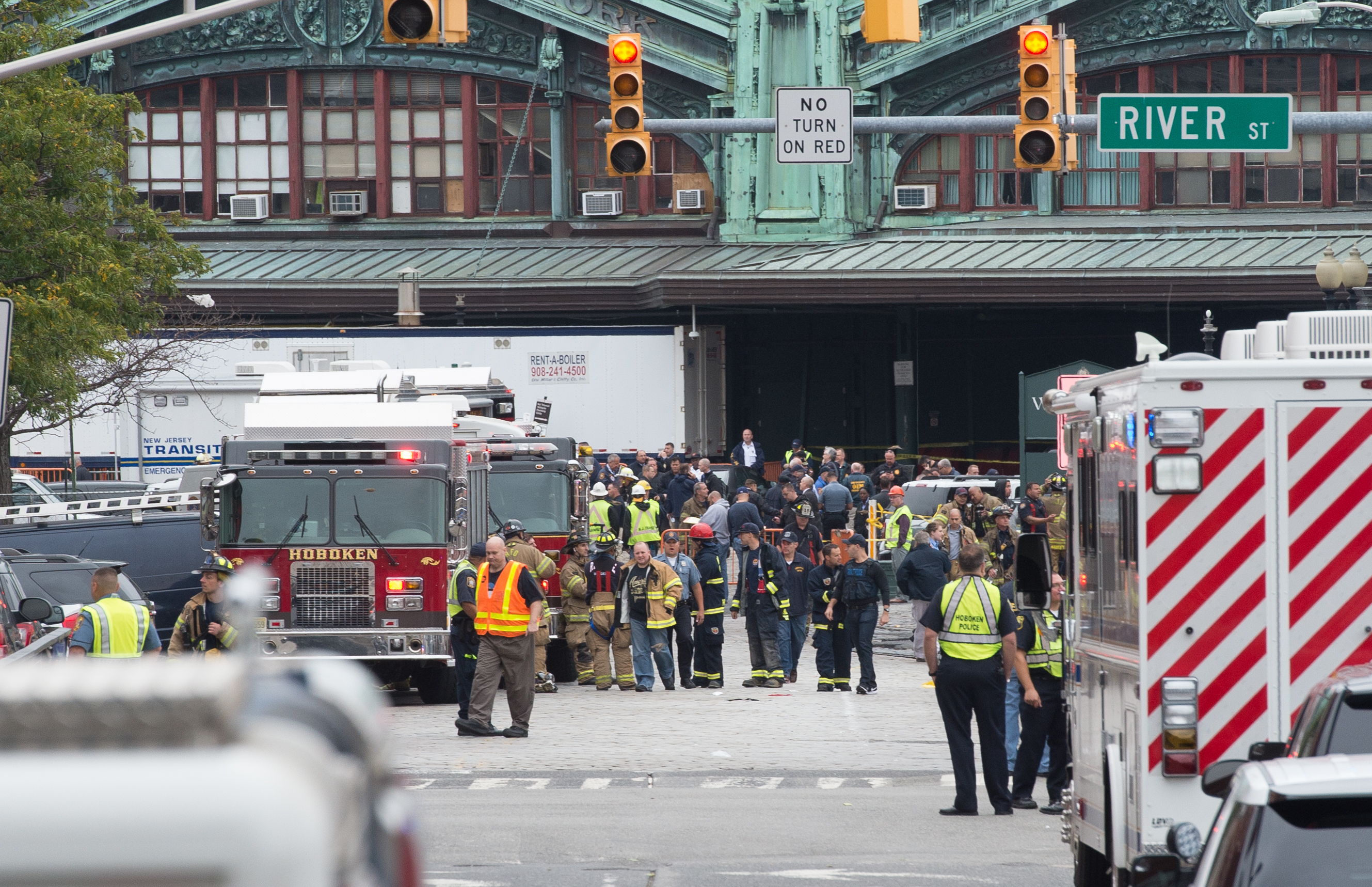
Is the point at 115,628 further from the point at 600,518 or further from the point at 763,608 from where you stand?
the point at 600,518

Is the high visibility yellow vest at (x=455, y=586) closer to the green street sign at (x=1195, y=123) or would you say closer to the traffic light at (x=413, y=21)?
the traffic light at (x=413, y=21)

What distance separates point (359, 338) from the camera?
113ft

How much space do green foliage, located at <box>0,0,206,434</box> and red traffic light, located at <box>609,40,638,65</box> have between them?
1012 centimetres

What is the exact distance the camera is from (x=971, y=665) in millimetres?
12344

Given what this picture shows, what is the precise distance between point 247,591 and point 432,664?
57.6 feet

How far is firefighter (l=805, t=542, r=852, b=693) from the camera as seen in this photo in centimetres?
1980

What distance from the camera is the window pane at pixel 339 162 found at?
42.4 m

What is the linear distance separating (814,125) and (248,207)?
91.3 feet

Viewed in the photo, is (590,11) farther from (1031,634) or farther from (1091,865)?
(1091,865)

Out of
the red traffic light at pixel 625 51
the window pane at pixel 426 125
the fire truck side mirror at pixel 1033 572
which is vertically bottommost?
the fire truck side mirror at pixel 1033 572

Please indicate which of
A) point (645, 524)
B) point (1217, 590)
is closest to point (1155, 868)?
point (1217, 590)

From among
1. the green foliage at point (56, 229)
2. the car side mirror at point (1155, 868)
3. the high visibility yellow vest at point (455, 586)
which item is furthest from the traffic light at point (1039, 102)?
the green foliage at point (56, 229)

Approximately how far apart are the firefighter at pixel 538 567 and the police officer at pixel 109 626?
645 cm

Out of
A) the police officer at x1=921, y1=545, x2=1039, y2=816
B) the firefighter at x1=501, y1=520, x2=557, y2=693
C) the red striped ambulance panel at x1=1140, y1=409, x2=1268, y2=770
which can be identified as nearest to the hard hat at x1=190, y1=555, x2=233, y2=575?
the firefighter at x1=501, y1=520, x2=557, y2=693
